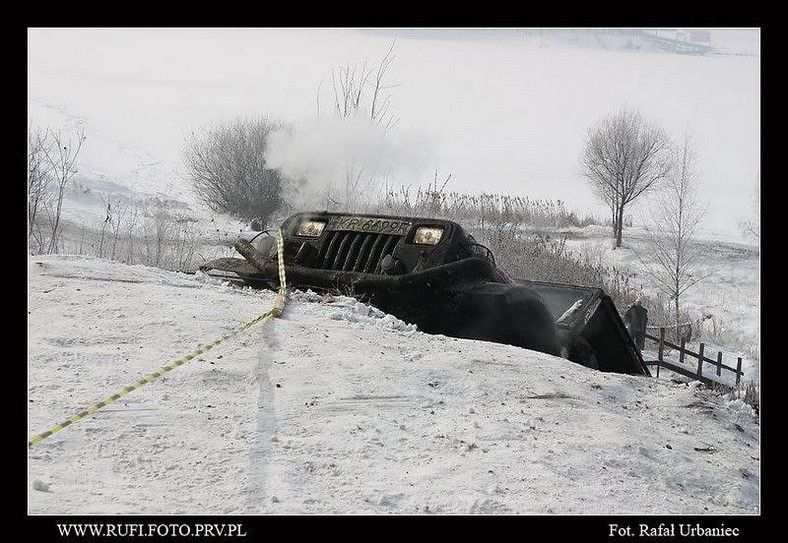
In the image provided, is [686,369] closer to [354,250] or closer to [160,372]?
[354,250]

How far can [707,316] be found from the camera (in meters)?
21.1

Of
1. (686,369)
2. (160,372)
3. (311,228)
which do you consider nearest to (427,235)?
(311,228)

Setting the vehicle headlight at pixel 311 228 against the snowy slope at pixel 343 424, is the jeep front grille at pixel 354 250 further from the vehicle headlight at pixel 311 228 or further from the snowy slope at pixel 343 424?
the snowy slope at pixel 343 424

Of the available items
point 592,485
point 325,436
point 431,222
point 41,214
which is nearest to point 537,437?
point 592,485

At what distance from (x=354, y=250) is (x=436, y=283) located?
3.63 feet

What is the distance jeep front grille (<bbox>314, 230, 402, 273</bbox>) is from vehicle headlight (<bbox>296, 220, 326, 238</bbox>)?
0.13 meters

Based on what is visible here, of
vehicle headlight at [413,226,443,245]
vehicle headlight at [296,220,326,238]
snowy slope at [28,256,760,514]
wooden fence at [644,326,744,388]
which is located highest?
vehicle headlight at [296,220,326,238]

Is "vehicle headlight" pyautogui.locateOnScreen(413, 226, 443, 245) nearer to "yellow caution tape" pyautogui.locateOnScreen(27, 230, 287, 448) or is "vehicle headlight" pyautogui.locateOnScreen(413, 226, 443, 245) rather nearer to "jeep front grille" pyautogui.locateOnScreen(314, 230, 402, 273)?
"jeep front grille" pyautogui.locateOnScreen(314, 230, 402, 273)

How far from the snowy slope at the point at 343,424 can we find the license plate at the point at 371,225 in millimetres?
1362

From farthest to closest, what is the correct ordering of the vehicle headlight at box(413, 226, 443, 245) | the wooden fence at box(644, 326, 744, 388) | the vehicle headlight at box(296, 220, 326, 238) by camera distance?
the wooden fence at box(644, 326, 744, 388) → the vehicle headlight at box(296, 220, 326, 238) → the vehicle headlight at box(413, 226, 443, 245)

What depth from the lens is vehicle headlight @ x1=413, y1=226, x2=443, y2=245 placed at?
24.0 ft

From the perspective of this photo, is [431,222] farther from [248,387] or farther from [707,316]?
[707,316]

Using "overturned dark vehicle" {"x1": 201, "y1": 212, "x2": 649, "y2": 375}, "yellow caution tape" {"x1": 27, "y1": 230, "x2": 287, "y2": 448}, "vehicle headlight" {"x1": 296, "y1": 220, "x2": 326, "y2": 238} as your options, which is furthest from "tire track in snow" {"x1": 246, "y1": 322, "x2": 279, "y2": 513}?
"vehicle headlight" {"x1": 296, "y1": 220, "x2": 326, "y2": 238}

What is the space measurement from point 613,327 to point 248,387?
433 centimetres
